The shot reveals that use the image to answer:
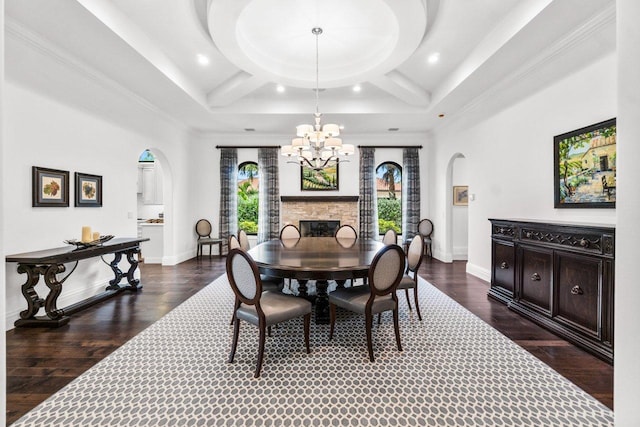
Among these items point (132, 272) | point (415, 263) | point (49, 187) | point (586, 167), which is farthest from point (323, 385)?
point (49, 187)

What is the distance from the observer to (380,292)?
226 centimetres

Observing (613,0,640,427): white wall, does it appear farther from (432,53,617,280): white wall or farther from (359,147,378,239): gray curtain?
(359,147,378,239): gray curtain

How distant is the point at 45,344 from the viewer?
245 cm

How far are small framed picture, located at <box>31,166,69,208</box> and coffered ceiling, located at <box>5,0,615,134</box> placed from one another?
3.10ft

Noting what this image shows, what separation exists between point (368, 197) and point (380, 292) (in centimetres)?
462

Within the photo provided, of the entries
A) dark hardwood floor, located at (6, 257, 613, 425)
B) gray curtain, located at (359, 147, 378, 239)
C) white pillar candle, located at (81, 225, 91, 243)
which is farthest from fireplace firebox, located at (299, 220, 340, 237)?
white pillar candle, located at (81, 225, 91, 243)

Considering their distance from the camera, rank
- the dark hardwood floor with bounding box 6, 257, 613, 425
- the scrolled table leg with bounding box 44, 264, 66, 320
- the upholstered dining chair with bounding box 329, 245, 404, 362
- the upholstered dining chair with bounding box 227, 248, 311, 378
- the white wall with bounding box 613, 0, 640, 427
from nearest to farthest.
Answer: the white wall with bounding box 613, 0, 640, 427 < the dark hardwood floor with bounding box 6, 257, 613, 425 < the upholstered dining chair with bounding box 227, 248, 311, 378 < the upholstered dining chair with bounding box 329, 245, 404, 362 < the scrolled table leg with bounding box 44, 264, 66, 320

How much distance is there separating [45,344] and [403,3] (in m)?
4.48

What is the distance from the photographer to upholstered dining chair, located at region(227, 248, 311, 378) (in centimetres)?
204

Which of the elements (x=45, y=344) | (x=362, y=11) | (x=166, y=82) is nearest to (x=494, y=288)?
(x=362, y=11)

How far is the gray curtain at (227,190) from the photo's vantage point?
6637mm

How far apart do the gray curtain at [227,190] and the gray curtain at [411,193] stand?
4.09 meters

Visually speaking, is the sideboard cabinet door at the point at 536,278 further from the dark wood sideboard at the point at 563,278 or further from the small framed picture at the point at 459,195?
the small framed picture at the point at 459,195

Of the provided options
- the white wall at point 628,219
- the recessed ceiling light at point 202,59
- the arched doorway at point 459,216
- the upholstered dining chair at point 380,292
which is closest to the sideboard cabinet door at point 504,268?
the upholstered dining chair at point 380,292
